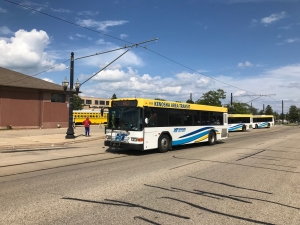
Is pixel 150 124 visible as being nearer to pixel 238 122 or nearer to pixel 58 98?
pixel 58 98

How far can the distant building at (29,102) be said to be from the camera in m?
29.9

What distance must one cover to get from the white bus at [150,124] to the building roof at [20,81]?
21.2m

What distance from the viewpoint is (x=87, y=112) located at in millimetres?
49969

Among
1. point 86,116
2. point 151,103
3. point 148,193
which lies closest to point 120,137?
point 151,103

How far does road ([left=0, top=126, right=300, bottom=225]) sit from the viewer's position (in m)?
4.68

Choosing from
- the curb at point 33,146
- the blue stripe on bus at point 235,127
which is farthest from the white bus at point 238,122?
the curb at point 33,146

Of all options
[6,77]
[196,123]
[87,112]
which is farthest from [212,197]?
[87,112]

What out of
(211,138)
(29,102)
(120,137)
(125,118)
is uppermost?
(29,102)

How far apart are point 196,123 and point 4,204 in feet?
42.1

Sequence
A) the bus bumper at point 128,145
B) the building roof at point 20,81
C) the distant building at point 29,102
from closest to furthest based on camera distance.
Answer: the bus bumper at point 128,145, the distant building at point 29,102, the building roof at point 20,81

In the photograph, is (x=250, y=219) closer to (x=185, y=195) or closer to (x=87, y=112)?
(x=185, y=195)

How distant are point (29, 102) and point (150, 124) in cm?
2329

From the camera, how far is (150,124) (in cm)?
1302

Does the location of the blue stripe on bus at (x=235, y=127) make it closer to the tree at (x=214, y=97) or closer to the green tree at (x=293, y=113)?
the tree at (x=214, y=97)
